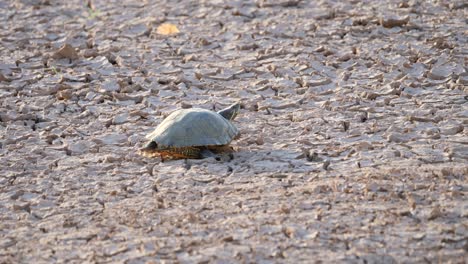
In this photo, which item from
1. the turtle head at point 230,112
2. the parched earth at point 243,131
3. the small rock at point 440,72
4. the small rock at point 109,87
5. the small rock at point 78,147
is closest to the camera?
the parched earth at point 243,131

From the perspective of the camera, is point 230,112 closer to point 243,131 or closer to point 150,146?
point 243,131

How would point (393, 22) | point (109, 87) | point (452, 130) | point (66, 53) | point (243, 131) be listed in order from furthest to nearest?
point (393, 22) < point (66, 53) < point (109, 87) < point (243, 131) < point (452, 130)

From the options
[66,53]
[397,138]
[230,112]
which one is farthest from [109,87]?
[397,138]

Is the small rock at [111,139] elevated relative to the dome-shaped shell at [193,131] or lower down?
lower down

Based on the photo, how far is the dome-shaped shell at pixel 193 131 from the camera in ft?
22.0

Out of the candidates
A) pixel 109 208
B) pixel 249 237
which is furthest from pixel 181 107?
pixel 249 237

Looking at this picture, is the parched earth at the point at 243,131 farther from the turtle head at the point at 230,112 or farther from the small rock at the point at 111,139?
the turtle head at the point at 230,112

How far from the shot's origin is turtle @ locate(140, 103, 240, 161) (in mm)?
6723

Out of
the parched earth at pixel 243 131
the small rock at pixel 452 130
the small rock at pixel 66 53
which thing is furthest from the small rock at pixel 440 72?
the small rock at pixel 66 53

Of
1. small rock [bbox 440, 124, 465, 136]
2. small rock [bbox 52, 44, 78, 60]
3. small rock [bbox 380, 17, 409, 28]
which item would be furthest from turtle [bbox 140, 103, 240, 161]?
small rock [bbox 380, 17, 409, 28]

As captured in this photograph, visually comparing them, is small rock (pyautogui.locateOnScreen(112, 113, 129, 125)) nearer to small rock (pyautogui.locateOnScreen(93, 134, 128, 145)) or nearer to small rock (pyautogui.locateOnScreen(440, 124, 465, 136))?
small rock (pyautogui.locateOnScreen(93, 134, 128, 145))

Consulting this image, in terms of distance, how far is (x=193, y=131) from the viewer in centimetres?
673

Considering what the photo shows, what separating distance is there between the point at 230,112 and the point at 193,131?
645 mm

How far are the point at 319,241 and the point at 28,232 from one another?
1.72 metres
